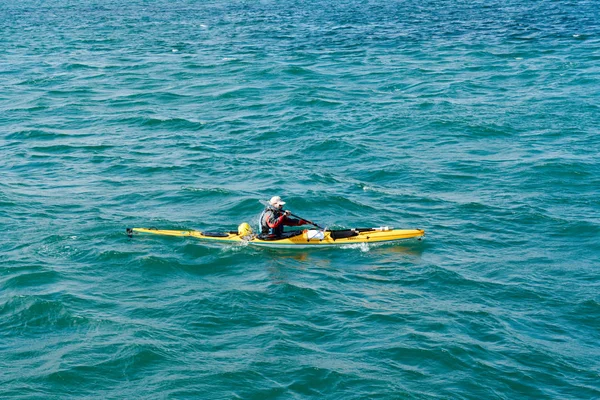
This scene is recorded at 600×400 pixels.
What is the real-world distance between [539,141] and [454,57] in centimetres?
1637

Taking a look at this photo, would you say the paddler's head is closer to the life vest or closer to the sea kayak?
the life vest

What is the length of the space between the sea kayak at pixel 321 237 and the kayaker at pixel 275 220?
213 millimetres

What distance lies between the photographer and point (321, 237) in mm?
24578

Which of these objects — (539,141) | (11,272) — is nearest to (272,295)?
(11,272)

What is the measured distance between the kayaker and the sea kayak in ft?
0.70

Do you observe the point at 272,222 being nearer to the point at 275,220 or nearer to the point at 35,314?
the point at 275,220

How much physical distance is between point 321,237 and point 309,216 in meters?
2.74

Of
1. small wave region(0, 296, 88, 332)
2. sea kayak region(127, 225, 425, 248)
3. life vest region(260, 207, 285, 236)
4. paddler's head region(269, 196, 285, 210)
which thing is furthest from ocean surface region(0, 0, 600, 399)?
paddler's head region(269, 196, 285, 210)

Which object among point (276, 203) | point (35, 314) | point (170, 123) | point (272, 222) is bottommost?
point (170, 123)

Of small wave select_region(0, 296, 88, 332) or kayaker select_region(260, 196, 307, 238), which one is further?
kayaker select_region(260, 196, 307, 238)

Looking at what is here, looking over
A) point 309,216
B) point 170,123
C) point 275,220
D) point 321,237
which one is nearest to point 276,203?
point 275,220

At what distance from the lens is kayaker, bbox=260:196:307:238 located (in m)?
24.4

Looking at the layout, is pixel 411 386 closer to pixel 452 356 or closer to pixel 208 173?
pixel 452 356

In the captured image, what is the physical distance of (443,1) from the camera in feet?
229
